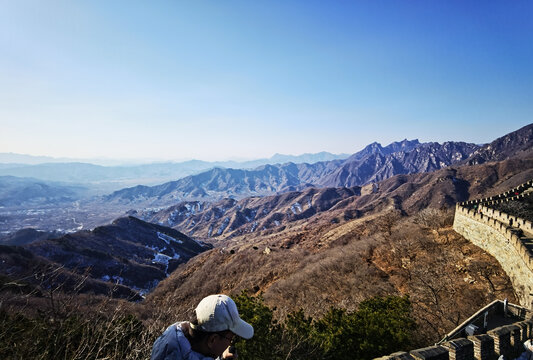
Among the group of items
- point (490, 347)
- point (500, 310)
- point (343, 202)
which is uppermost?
point (490, 347)

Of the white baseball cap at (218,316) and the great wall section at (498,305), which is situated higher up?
the white baseball cap at (218,316)

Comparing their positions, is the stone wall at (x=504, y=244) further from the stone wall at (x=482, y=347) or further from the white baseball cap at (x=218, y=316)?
the white baseball cap at (x=218, y=316)

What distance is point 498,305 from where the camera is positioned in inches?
457

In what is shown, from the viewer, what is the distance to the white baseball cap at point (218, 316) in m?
3.03

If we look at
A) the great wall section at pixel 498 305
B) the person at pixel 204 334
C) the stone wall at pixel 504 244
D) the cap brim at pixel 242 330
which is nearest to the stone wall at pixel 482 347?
the great wall section at pixel 498 305

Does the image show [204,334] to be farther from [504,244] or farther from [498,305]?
[504,244]

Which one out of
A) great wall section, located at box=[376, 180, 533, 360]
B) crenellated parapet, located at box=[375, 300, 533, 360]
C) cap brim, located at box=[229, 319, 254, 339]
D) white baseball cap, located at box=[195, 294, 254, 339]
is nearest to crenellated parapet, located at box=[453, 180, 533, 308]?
great wall section, located at box=[376, 180, 533, 360]

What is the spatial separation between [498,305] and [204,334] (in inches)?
552

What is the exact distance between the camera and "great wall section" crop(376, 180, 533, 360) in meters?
6.48

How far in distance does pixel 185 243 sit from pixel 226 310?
124920 mm

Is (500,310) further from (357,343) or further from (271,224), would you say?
(271,224)

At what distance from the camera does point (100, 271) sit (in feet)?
228

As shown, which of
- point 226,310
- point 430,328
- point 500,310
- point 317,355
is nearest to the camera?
point 226,310

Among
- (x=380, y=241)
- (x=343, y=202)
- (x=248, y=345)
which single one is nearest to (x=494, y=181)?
(x=343, y=202)
